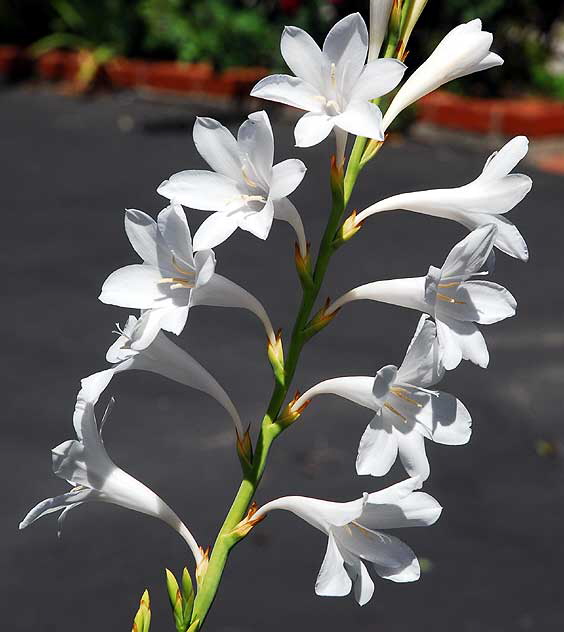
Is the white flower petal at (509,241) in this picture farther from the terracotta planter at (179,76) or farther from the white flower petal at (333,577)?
the terracotta planter at (179,76)

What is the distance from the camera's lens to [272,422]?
4.55ft

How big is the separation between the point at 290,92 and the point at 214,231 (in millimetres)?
205

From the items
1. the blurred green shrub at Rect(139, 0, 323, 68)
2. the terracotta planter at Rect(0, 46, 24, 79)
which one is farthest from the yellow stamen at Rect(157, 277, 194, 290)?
the terracotta planter at Rect(0, 46, 24, 79)

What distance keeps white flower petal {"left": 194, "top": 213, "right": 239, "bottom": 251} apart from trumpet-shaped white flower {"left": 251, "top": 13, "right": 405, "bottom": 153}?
13cm

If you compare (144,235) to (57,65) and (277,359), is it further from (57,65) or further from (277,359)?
(57,65)

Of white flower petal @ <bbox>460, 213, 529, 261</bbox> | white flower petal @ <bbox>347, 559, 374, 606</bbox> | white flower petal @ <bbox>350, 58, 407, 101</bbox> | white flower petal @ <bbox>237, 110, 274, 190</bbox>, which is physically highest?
white flower petal @ <bbox>350, 58, 407, 101</bbox>

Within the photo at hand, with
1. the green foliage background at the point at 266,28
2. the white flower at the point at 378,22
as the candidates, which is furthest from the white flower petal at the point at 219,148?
the green foliage background at the point at 266,28

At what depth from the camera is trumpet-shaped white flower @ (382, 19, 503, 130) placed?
1389 millimetres

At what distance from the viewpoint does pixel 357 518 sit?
Answer: 1414mm

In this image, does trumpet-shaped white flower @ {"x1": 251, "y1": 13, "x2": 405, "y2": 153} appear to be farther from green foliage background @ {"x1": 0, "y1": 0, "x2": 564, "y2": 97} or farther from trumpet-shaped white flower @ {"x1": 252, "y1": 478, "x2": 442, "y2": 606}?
green foliage background @ {"x1": 0, "y1": 0, "x2": 564, "y2": 97}

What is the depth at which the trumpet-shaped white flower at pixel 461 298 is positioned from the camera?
4.33ft

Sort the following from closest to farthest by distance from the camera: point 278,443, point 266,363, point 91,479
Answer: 1. point 91,479
2. point 278,443
3. point 266,363

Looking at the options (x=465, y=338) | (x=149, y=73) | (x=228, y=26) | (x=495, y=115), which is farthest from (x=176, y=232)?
(x=149, y=73)

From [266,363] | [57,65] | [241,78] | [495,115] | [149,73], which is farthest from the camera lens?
[57,65]
